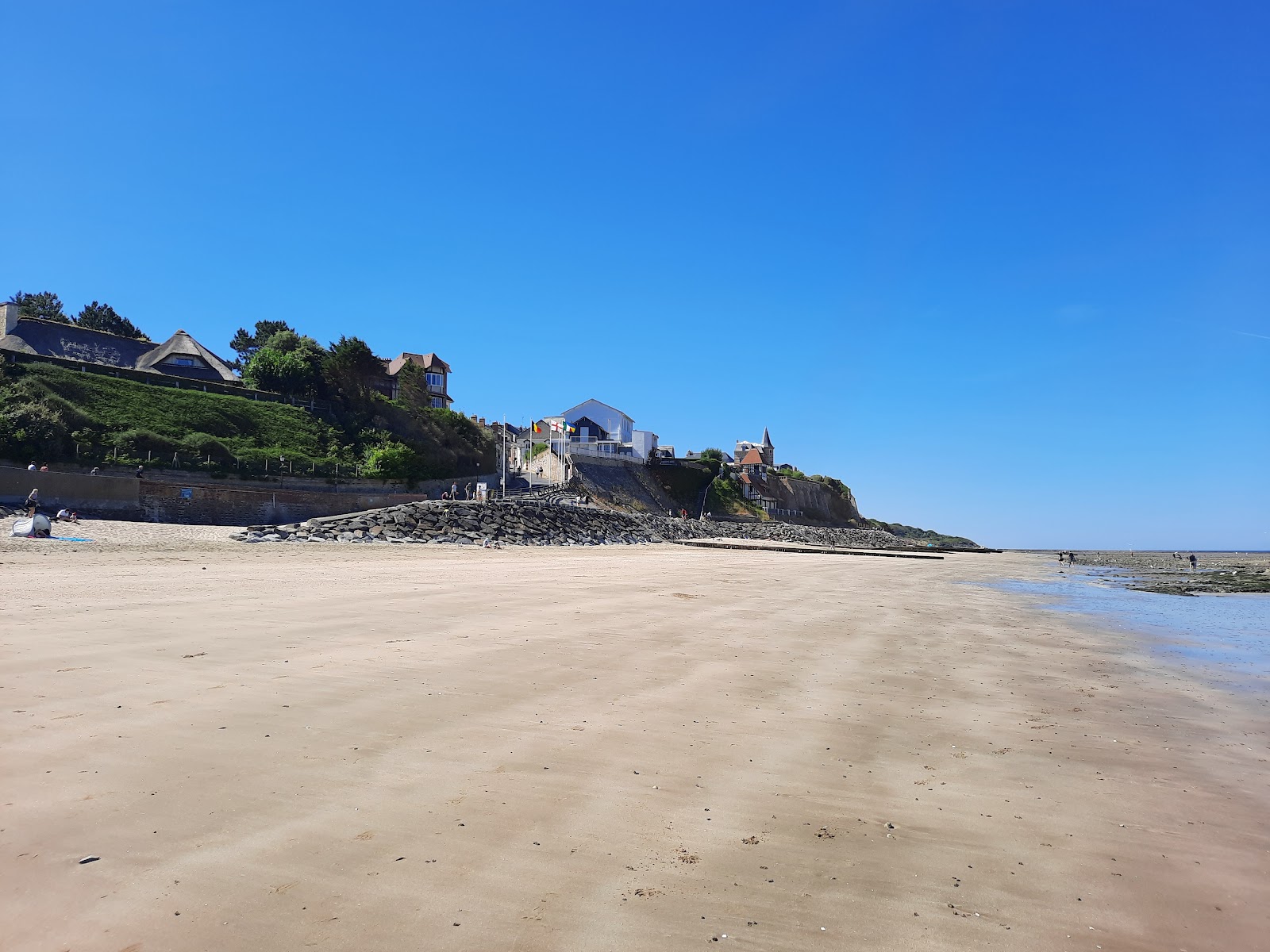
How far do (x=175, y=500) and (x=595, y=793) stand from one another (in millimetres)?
33799

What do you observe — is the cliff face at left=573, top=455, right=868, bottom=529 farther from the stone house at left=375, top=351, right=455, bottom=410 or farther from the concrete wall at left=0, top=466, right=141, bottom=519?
the concrete wall at left=0, top=466, right=141, bottom=519

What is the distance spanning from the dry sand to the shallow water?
49.9 inches

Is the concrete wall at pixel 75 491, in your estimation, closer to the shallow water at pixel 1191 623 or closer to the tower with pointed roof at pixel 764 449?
the shallow water at pixel 1191 623

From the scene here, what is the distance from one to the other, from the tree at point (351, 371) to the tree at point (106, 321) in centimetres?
A: 3391

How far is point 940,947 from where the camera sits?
264cm

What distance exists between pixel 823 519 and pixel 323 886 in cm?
10347

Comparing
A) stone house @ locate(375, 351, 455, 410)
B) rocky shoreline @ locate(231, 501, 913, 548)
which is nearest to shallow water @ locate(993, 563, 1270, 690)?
rocky shoreline @ locate(231, 501, 913, 548)

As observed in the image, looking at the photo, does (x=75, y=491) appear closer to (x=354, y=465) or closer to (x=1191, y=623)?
(x=354, y=465)

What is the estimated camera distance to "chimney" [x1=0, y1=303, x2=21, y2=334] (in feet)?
164

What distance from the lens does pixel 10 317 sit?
51.1 m

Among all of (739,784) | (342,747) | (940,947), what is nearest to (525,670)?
(342,747)

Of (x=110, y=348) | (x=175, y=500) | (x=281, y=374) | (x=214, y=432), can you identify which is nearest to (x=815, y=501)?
(x=281, y=374)

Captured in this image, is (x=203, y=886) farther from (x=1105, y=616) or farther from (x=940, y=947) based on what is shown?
(x=1105, y=616)

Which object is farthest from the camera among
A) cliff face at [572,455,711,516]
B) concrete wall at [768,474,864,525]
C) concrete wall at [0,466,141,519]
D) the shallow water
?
concrete wall at [768,474,864,525]
